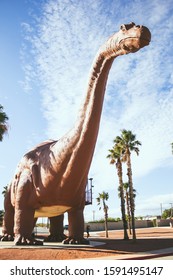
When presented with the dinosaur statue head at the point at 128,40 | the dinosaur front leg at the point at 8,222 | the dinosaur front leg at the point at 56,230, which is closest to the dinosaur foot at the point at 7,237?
the dinosaur front leg at the point at 8,222

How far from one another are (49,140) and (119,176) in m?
11.1

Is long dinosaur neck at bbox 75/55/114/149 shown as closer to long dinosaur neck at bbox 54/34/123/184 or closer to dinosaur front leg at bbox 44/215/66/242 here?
long dinosaur neck at bbox 54/34/123/184

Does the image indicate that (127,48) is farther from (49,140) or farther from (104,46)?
(49,140)

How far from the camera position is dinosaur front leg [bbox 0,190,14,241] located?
1711cm

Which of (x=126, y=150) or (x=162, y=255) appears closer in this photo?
(x=162, y=255)

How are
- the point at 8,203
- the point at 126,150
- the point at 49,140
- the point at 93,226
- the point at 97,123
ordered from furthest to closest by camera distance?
the point at 93,226
the point at 126,150
the point at 8,203
the point at 49,140
the point at 97,123

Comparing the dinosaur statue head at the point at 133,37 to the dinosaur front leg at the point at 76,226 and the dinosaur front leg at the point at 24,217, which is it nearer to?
the dinosaur front leg at the point at 24,217

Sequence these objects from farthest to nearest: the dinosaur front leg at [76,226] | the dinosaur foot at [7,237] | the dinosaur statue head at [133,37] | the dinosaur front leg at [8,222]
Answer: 1. the dinosaur front leg at [8,222]
2. the dinosaur foot at [7,237]
3. the dinosaur front leg at [76,226]
4. the dinosaur statue head at [133,37]

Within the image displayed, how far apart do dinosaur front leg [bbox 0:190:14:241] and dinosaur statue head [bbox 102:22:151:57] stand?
1060 cm

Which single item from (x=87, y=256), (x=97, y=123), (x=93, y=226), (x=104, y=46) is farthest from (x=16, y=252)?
(x=93, y=226)

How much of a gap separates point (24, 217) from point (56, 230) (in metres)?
4.25

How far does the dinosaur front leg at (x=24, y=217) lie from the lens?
1306 cm

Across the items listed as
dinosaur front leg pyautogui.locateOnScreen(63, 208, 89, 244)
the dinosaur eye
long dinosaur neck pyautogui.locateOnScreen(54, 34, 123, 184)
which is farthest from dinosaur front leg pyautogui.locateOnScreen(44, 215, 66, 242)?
the dinosaur eye
